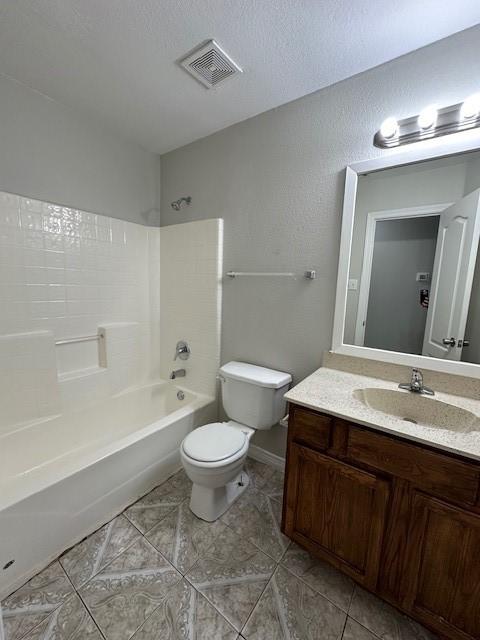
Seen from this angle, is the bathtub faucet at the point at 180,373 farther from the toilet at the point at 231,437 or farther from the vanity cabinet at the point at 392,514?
the vanity cabinet at the point at 392,514

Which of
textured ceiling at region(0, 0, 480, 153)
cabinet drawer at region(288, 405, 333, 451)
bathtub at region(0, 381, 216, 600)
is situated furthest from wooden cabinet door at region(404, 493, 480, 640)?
textured ceiling at region(0, 0, 480, 153)

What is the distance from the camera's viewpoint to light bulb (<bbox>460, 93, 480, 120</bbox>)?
1.10m

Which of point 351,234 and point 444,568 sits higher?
point 351,234

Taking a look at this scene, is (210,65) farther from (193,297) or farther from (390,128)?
(193,297)

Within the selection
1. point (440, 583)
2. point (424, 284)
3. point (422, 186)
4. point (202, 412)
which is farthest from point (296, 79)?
point (440, 583)

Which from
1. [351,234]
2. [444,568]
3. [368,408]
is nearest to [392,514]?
[444,568]

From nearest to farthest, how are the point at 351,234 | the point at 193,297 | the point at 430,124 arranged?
the point at 430,124 < the point at 351,234 < the point at 193,297

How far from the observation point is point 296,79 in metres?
1.45

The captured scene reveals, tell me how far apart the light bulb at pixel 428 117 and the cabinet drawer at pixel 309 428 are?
1.34m

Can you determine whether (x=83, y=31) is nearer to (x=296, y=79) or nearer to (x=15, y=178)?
(x=15, y=178)

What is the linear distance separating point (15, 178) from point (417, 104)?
7.15 ft

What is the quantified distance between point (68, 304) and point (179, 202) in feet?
3.76

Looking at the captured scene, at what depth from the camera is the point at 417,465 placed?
92cm

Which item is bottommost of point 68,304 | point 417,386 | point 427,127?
point 417,386
